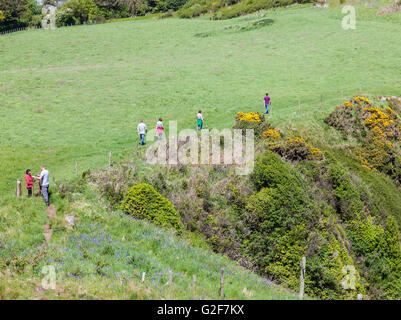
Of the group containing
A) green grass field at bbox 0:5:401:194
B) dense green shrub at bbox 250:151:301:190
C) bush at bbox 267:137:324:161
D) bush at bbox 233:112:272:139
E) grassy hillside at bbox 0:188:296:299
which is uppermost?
green grass field at bbox 0:5:401:194

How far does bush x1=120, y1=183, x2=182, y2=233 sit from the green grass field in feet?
21.2

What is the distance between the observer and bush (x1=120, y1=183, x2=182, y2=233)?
2002 centimetres

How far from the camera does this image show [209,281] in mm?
14398

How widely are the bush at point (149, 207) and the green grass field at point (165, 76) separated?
6476 mm

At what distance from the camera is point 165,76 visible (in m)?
53.8

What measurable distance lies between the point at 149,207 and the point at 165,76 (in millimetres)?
35967

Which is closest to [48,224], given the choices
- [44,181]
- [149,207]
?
[44,181]

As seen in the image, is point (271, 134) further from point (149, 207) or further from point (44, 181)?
point (44, 181)

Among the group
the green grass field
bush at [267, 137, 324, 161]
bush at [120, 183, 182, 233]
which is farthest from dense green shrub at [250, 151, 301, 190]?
the green grass field

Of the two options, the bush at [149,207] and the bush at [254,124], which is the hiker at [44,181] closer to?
the bush at [149,207]

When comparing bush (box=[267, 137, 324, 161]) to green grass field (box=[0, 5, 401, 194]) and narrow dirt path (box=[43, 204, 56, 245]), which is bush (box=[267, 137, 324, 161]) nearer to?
green grass field (box=[0, 5, 401, 194])

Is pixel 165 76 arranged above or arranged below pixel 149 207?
above
